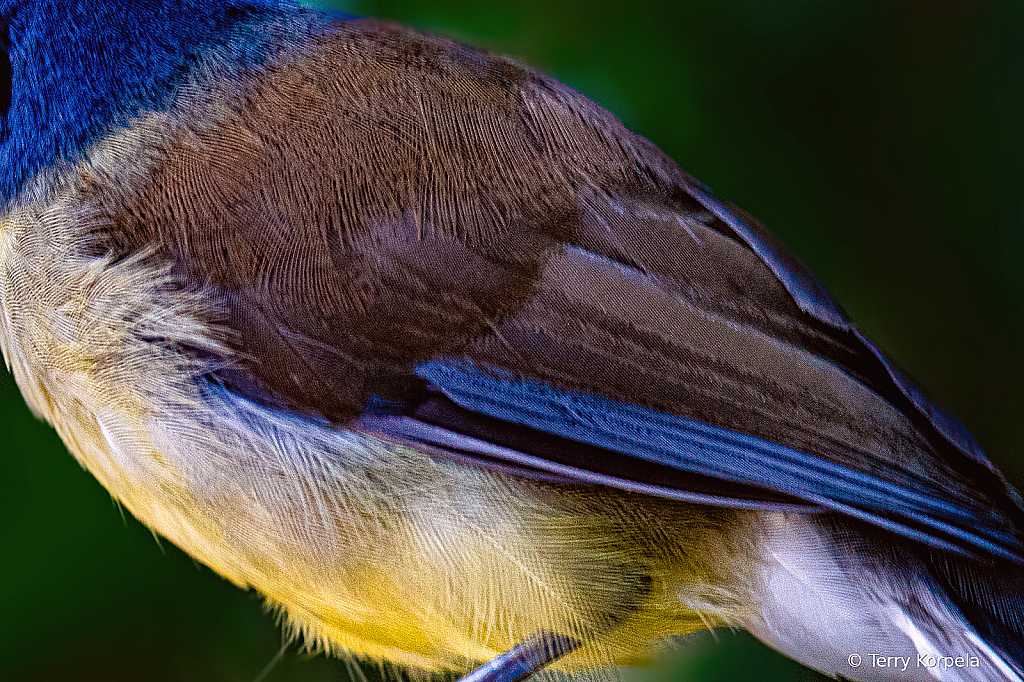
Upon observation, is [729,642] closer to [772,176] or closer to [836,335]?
[836,335]

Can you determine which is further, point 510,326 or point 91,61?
point 91,61

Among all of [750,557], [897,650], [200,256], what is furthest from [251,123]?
[897,650]

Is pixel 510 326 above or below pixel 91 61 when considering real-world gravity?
below

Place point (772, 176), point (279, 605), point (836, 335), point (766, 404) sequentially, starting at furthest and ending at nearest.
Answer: point (772, 176) → point (279, 605) → point (836, 335) → point (766, 404)

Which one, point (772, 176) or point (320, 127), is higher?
point (772, 176)

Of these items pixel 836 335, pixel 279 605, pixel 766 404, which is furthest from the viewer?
pixel 279 605

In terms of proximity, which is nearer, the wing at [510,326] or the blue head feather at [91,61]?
→ the wing at [510,326]

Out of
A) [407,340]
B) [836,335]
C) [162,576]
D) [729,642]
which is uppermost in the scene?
[836,335]

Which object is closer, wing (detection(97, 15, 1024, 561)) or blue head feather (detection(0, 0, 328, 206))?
wing (detection(97, 15, 1024, 561))
